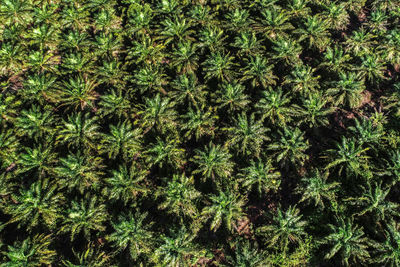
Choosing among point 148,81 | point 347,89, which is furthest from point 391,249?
point 148,81

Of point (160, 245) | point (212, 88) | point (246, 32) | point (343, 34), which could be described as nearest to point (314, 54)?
point (343, 34)

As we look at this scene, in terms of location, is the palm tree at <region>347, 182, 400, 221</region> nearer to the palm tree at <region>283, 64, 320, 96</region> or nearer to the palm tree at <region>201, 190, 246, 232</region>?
the palm tree at <region>201, 190, 246, 232</region>

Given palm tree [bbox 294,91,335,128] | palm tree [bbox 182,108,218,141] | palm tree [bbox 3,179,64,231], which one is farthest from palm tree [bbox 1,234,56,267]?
palm tree [bbox 294,91,335,128]

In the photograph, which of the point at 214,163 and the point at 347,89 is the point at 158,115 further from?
the point at 347,89

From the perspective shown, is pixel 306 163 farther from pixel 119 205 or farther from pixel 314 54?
pixel 119 205

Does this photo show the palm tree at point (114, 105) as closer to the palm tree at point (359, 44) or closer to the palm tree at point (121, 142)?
the palm tree at point (121, 142)

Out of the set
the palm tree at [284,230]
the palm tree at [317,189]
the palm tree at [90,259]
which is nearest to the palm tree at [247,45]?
the palm tree at [317,189]
